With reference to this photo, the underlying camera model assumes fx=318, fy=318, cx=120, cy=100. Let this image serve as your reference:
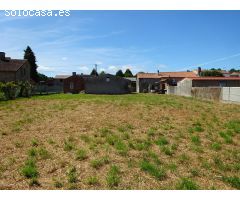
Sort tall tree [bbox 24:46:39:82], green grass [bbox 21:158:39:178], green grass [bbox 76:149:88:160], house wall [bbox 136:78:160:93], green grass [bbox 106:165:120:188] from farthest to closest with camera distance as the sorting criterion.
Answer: tall tree [bbox 24:46:39:82] → house wall [bbox 136:78:160:93] → green grass [bbox 76:149:88:160] → green grass [bbox 21:158:39:178] → green grass [bbox 106:165:120:188]

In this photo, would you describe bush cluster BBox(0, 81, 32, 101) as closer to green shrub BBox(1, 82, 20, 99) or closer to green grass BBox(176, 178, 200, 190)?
green shrub BBox(1, 82, 20, 99)

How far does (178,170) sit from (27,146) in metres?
4.25

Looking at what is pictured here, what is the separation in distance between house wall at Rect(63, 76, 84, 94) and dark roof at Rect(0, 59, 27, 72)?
11.6m

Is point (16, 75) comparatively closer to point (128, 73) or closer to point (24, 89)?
point (24, 89)

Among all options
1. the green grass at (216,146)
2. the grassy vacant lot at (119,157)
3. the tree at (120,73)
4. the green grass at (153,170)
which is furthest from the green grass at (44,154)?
the tree at (120,73)

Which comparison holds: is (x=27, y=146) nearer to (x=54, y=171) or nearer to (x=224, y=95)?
(x=54, y=171)

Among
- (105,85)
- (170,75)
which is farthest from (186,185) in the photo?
(170,75)

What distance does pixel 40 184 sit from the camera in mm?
5570

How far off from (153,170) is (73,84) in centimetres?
5748

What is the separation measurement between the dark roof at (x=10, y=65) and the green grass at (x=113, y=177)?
4646cm

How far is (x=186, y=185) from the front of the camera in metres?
5.46

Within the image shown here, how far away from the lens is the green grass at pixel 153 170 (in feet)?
19.8

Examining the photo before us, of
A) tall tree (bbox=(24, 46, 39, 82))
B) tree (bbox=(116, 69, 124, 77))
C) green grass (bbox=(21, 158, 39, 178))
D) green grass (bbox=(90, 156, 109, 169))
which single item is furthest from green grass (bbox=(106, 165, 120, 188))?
tree (bbox=(116, 69, 124, 77))

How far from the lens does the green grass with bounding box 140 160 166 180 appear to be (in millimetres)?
6047
